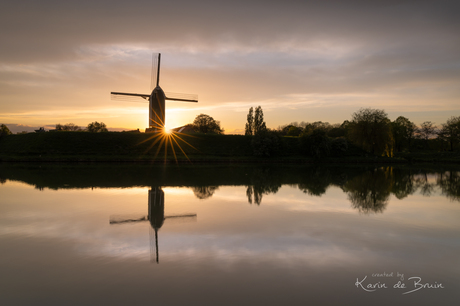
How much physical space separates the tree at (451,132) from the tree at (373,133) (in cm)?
3583

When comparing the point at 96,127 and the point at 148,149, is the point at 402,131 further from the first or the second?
the point at 96,127

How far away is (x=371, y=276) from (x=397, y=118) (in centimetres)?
10056

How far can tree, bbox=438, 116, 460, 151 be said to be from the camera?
82375 millimetres

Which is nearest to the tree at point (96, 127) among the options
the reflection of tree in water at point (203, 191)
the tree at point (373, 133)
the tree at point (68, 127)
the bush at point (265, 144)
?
the tree at point (68, 127)

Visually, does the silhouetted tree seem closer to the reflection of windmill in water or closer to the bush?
the bush

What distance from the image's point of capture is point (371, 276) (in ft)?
20.7

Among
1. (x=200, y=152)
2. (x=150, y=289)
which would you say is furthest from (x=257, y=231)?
(x=200, y=152)

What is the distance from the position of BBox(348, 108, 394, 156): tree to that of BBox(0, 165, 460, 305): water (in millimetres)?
49227

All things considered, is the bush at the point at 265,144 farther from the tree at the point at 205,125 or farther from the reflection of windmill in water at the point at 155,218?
the tree at the point at 205,125

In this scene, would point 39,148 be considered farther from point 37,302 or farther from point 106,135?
point 37,302

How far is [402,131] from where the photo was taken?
81812mm

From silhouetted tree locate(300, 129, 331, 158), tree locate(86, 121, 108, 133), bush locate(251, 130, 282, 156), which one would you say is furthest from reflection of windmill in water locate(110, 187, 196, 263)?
tree locate(86, 121, 108, 133)

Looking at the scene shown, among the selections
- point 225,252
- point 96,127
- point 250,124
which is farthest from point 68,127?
point 225,252

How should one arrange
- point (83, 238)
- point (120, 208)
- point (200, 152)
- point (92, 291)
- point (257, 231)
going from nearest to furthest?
1. point (92, 291)
2. point (83, 238)
3. point (257, 231)
4. point (120, 208)
5. point (200, 152)
